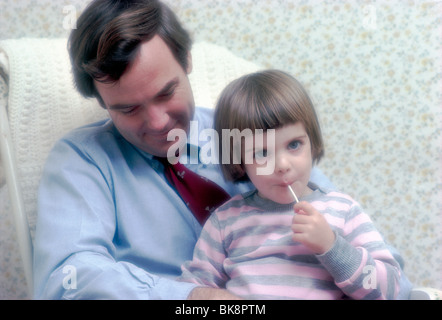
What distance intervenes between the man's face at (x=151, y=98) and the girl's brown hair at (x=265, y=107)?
0.28 ft

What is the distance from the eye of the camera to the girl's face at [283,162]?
67 cm

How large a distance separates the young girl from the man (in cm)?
6

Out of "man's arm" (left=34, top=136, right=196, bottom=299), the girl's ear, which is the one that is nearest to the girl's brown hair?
the girl's ear

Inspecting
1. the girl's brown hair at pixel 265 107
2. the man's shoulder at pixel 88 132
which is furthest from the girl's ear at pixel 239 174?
the man's shoulder at pixel 88 132

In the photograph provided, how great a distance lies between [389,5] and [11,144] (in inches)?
30.3

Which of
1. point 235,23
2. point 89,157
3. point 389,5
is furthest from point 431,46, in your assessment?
point 89,157

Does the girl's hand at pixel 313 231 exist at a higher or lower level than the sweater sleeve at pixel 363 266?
higher

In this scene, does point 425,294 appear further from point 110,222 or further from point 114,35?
point 114,35

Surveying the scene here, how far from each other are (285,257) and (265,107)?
0.23 m

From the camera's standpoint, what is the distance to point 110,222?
768 mm

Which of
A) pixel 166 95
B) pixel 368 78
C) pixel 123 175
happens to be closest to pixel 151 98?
pixel 166 95

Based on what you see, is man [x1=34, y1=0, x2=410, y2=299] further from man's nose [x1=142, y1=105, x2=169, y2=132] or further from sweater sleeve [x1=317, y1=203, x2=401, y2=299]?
sweater sleeve [x1=317, y1=203, x2=401, y2=299]

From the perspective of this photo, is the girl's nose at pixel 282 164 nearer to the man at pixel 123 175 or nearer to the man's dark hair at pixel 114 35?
the man at pixel 123 175

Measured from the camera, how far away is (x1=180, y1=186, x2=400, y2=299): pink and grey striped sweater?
64cm
